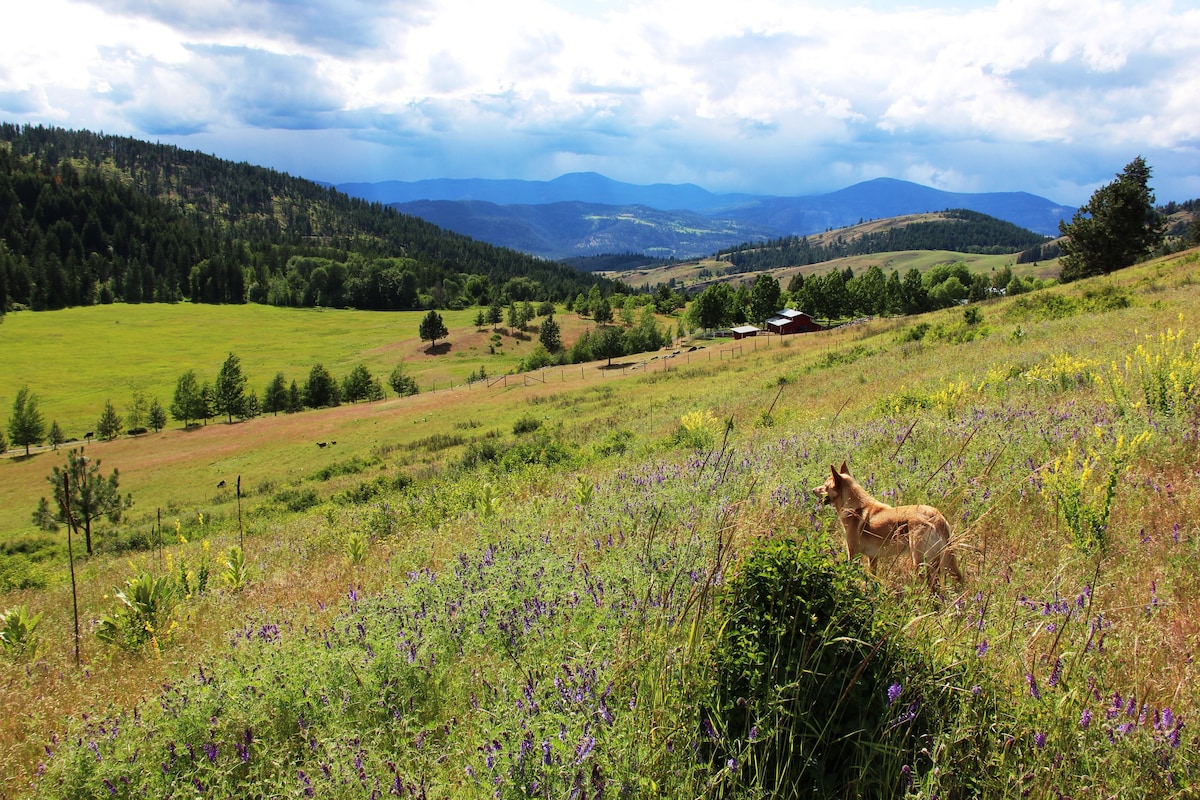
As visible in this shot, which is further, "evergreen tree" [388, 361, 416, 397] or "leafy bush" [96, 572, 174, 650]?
"evergreen tree" [388, 361, 416, 397]

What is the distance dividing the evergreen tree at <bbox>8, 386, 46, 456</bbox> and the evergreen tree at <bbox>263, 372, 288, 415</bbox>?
2326cm

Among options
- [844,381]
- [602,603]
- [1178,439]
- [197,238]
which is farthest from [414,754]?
[197,238]

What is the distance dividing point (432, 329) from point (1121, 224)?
97.7 meters

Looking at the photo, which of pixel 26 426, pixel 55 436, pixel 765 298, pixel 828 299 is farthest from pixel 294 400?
pixel 828 299

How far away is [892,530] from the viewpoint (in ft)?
12.3

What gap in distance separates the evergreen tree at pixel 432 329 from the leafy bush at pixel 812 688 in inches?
4419

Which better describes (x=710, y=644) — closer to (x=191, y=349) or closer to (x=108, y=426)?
(x=108, y=426)

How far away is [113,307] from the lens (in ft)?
447

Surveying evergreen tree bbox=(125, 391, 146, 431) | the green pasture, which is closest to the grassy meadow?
evergreen tree bbox=(125, 391, 146, 431)

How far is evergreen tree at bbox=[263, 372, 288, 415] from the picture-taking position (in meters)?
81.9

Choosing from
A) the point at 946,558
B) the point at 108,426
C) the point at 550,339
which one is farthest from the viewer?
the point at 550,339

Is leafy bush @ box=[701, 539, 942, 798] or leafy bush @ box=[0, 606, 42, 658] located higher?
leafy bush @ box=[701, 539, 942, 798]

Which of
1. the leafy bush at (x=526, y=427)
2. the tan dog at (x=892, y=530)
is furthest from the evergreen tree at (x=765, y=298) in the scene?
the tan dog at (x=892, y=530)

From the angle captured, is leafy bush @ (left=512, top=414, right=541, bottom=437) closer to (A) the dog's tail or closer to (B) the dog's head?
(B) the dog's head
